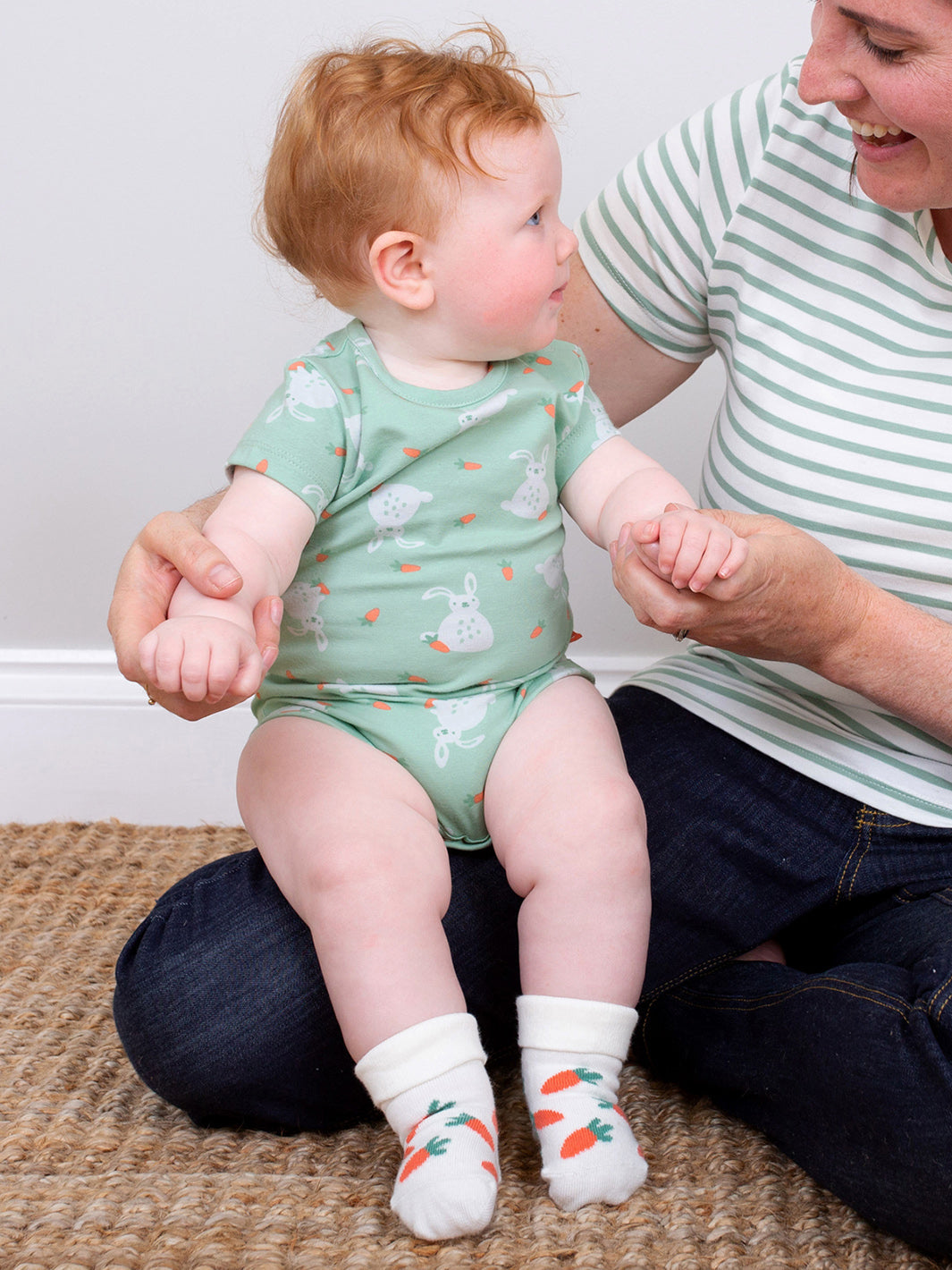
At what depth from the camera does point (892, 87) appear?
0.92m

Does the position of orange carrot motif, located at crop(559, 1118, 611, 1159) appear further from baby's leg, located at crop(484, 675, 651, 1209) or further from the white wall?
the white wall

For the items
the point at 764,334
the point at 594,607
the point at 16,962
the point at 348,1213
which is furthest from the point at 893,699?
the point at 16,962

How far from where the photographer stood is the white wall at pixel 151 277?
5.01ft

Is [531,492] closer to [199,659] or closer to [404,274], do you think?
[404,274]

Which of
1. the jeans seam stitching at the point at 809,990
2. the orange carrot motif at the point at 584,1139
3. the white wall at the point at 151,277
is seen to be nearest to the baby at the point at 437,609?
the orange carrot motif at the point at 584,1139

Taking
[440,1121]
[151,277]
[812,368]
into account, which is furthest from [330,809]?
[151,277]

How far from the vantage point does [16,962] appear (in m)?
1.32

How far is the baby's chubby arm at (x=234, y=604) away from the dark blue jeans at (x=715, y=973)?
31 centimetres

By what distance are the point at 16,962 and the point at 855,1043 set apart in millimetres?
846

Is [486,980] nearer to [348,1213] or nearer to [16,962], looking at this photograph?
[348,1213]

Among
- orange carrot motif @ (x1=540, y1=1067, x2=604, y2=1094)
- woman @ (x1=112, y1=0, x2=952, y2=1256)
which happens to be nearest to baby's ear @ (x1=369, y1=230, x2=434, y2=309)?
woman @ (x1=112, y1=0, x2=952, y2=1256)

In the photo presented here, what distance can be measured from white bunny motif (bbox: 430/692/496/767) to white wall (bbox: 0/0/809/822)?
2.21 ft

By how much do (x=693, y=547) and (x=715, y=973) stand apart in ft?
1.33

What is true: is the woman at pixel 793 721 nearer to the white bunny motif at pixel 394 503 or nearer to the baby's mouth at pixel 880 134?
the baby's mouth at pixel 880 134
